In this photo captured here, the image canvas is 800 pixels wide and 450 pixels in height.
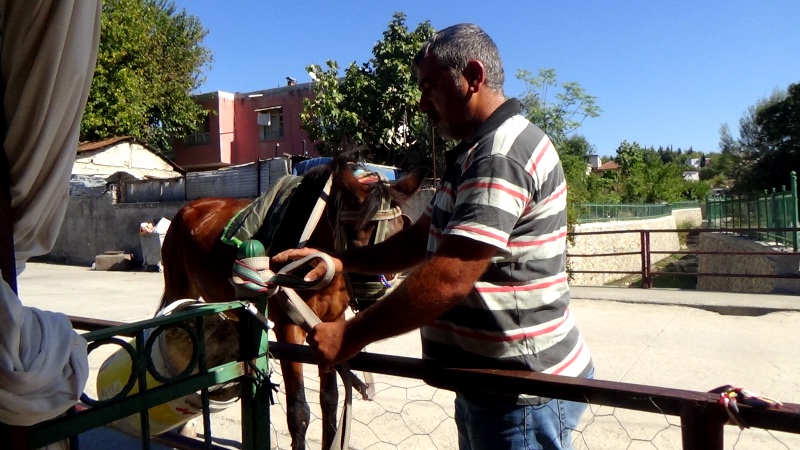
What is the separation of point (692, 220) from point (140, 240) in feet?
109

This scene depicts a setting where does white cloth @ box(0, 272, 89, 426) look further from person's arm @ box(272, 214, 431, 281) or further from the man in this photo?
person's arm @ box(272, 214, 431, 281)

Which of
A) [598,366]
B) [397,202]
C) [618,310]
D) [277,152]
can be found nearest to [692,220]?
[277,152]

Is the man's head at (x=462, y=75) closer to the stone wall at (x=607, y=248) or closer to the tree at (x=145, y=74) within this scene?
the stone wall at (x=607, y=248)

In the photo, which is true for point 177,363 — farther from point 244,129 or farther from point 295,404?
point 244,129

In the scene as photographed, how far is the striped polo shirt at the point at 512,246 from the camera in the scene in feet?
4.50

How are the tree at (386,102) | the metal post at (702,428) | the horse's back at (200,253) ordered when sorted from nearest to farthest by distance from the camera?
the metal post at (702,428), the horse's back at (200,253), the tree at (386,102)

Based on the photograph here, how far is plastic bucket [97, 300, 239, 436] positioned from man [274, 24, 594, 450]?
0.60 metres

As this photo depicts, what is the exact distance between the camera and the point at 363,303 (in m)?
2.87

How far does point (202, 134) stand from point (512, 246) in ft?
92.9

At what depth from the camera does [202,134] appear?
2764 cm

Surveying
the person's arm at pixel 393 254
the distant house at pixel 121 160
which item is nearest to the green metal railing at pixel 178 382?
the person's arm at pixel 393 254

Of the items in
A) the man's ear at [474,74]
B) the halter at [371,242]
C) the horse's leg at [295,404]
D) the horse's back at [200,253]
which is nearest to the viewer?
the man's ear at [474,74]

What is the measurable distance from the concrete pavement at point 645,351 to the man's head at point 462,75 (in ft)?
3.90

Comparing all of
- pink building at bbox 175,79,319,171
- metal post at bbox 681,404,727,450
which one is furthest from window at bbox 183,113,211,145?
metal post at bbox 681,404,727,450
